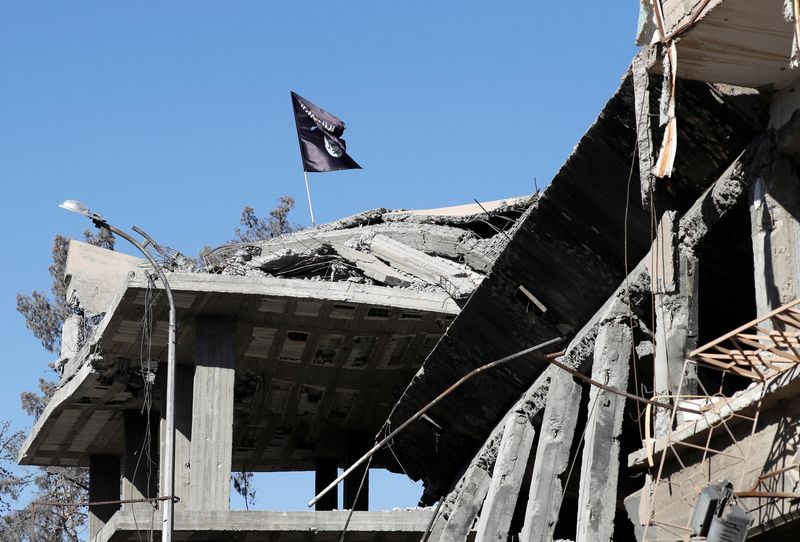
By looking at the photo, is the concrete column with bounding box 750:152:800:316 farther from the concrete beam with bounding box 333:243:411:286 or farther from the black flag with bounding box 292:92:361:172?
the black flag with bounding box 292:92:361:172

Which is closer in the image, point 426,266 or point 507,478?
point 507,478

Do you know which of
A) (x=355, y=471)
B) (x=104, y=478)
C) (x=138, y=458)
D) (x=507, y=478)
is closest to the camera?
(x=507, y=478)

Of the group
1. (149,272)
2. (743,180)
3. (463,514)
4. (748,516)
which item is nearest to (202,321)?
(149,272)

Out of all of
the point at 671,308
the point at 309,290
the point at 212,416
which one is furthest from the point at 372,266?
the point at 671,308

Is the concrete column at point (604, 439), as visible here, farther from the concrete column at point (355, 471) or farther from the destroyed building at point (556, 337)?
the concrete column at point (355, 471)

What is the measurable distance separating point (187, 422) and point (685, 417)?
14051 millimetres

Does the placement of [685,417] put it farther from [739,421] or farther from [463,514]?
[463,514]

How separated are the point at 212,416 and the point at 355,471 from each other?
5.83 m

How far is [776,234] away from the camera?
11398 millimetres

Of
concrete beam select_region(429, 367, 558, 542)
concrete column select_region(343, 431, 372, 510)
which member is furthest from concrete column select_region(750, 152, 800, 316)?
concrete column select_region(343, 431, 372, 510)

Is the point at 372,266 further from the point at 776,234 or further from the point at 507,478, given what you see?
the point at 776,234

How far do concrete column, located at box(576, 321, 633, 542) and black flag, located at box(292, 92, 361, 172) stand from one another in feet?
49.1

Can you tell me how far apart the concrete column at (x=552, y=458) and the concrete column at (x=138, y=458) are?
45.9 ft

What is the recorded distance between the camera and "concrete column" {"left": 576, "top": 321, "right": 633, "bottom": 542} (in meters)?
12.8
